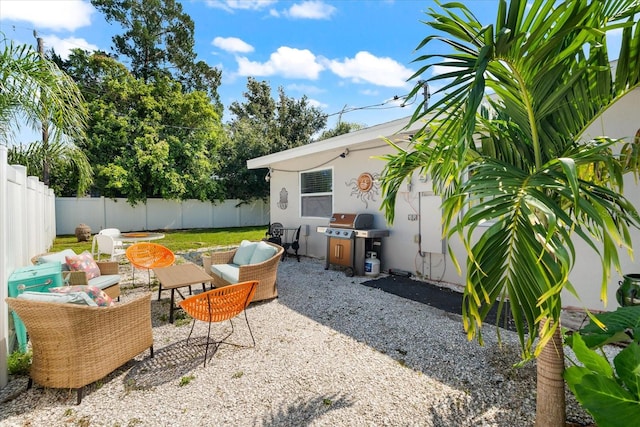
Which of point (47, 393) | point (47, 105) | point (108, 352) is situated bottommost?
point (47, 393)

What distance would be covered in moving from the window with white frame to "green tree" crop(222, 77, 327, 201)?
9627 millimetres

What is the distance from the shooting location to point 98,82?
580 inches

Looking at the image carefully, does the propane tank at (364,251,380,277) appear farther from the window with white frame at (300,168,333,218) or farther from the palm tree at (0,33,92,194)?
the palm tree at (0,33,92,194)

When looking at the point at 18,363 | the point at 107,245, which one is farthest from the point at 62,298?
the point at 107,245

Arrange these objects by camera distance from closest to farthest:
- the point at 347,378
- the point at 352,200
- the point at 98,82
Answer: the point at 347,378
the point at 352,200
the point at 98,82

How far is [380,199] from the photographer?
256 inches

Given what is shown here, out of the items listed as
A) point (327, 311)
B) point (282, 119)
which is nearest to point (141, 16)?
point (282, 119)

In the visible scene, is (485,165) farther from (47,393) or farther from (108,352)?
(47,393)

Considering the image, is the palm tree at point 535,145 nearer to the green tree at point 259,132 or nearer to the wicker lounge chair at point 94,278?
the wicker lounge chair at point 94,278

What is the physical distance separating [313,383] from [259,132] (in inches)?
714

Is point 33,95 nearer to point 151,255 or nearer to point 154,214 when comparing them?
point 151,255

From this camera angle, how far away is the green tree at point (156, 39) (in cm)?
1694

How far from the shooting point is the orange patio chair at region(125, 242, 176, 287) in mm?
5469

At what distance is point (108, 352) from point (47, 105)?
3.09 metres
